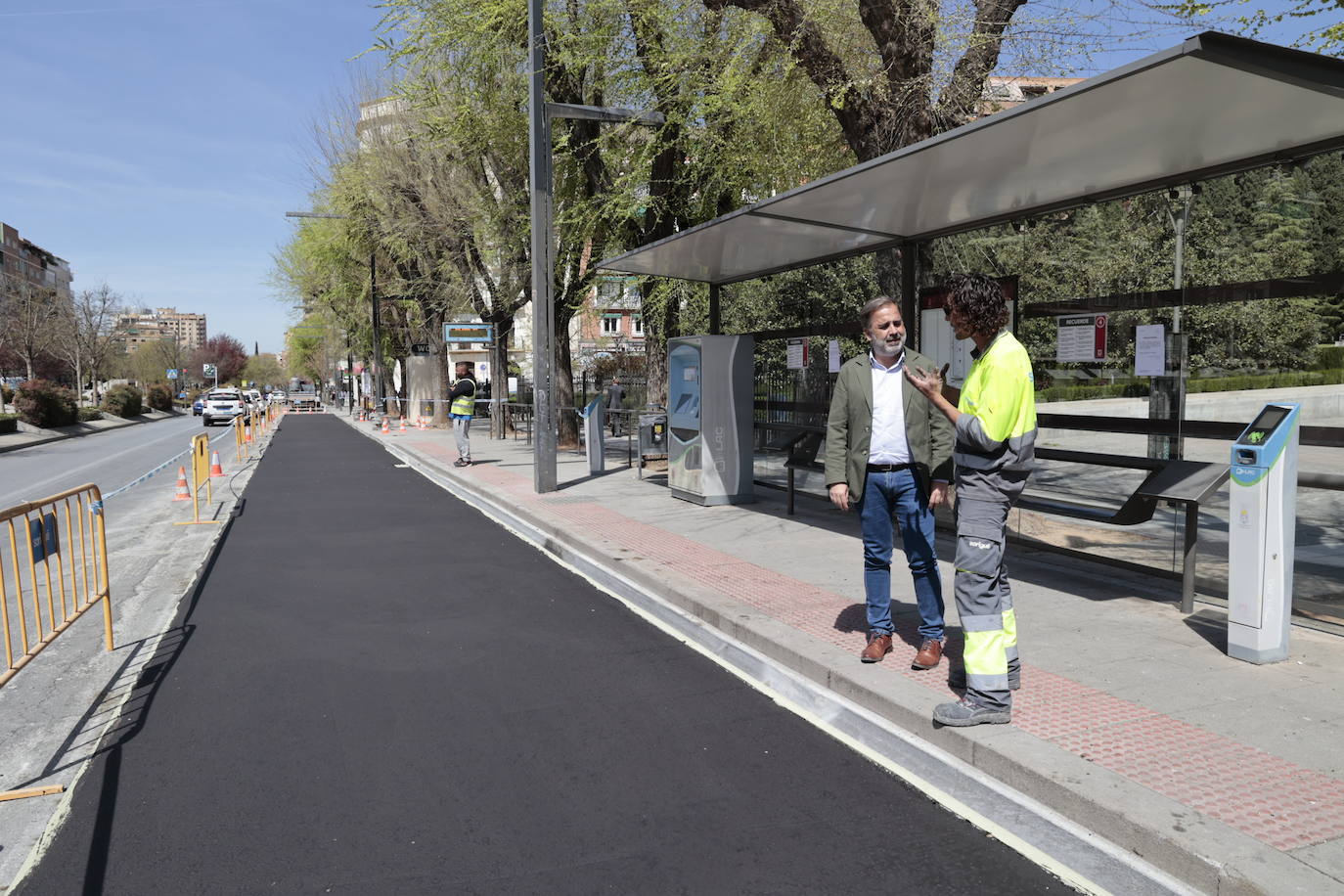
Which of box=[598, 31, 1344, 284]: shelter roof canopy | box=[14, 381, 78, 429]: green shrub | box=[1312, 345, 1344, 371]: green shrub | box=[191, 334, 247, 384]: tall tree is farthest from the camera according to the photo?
box=[191, 334, 247, 384]: tall tree

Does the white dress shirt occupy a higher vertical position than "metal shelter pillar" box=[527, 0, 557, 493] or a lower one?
lower

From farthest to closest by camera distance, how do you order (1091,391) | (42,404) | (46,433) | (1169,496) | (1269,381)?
1. (42,404)
2. (46,433)
3. (1091,391)
4. (1269,381)
5. (1169,496)

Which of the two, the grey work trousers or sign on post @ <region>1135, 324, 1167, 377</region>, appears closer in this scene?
the grey work trousers

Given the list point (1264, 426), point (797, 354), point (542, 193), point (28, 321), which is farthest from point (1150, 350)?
point (28, 321)

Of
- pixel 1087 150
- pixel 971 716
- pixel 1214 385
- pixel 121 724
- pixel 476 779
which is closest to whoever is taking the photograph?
pixel 476 779

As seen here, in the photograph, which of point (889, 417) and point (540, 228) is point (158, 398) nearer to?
point (540, 228)

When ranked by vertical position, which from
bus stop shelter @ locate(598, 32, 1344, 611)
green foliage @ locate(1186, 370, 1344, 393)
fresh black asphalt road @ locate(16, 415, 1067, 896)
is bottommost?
fresh black asphalt road @ locate(16, 415, 1067, 896)

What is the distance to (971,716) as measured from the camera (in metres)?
4.01

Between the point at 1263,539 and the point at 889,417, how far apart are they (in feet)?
6.75

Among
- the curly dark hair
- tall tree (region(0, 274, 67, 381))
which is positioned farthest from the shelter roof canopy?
tall tree (region(0, 274, 67, 381))

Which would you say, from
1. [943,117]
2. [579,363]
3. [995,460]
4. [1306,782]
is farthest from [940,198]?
[579,363]

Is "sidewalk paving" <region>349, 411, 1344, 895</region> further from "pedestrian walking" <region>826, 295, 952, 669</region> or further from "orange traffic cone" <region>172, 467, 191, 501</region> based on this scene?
"orange traffic cone" <region>172, 467, 191, 501</region>

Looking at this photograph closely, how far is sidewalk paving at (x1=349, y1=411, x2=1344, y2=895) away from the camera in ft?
10.2

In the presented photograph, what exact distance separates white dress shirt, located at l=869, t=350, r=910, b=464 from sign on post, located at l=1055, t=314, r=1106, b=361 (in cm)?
294
